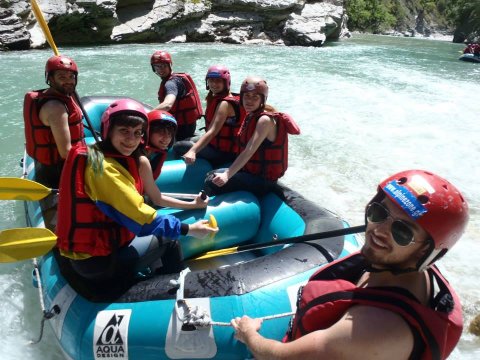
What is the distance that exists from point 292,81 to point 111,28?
9652mm

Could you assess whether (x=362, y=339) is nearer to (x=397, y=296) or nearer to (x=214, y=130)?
(x=397, y=296)

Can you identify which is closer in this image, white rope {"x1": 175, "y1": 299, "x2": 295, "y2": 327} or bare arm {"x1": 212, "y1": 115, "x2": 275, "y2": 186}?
white rope {"x1": 175, "y1": 299, "x2": 295, "y2": 327}

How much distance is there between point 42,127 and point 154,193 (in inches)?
49.1

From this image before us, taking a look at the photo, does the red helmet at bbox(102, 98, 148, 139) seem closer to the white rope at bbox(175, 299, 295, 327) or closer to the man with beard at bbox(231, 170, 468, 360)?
the white rope at bbox(175, 299, 295, 327)

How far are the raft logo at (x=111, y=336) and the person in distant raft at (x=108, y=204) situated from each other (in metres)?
0.20

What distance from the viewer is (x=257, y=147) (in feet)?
10.1

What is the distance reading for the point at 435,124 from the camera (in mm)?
8008

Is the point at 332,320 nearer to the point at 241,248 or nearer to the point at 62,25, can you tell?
the point at 241,248

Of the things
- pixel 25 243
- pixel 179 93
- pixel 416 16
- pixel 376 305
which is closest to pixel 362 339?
pixel 376 305

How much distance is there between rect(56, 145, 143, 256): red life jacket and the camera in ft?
6.48

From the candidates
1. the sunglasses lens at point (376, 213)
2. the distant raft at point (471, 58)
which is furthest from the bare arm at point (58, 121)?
the distant raft at point (471, 58)

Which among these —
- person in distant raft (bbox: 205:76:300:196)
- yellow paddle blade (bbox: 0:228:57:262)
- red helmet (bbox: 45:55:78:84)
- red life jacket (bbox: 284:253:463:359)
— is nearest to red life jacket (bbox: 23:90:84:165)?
red helmet (bbox: 45:55:78:84)

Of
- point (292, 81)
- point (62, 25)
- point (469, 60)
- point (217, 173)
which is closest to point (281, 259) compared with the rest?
point (217, 173)

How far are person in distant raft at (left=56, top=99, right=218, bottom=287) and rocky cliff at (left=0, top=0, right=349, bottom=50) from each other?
13.9 metres
